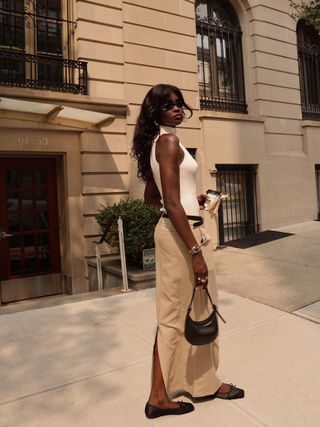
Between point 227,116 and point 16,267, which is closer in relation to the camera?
point 16,267

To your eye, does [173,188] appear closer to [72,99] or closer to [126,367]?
[126,367]

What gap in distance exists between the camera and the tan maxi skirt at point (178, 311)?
2348 mm

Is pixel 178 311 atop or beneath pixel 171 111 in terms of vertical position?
beneath

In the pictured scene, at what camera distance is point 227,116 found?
9477 millimetres

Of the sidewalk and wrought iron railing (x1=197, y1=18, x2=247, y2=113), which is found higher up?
wrought iron railing (x1=197, y1=18, x2=247, y2=113)

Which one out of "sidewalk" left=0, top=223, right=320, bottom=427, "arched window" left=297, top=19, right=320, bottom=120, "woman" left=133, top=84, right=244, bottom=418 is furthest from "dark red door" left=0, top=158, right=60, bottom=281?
"arched window" left=297, top=19, right=320, bottom=120

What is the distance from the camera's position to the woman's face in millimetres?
2439

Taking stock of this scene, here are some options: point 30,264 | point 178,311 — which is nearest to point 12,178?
point 30,264

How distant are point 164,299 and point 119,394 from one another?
0.91 m

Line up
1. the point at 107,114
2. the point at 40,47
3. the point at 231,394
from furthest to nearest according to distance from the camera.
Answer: the point at 40,47 < the point at 107,114 < the point at 231,394

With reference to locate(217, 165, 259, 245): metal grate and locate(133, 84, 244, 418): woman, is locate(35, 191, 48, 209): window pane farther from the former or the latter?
locate(133, 84, 244, 418): woman

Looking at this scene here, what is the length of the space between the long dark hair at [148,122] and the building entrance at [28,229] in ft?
16.8

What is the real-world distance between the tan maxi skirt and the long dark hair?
0.45 m

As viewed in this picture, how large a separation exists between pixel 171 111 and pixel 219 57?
345 inches
